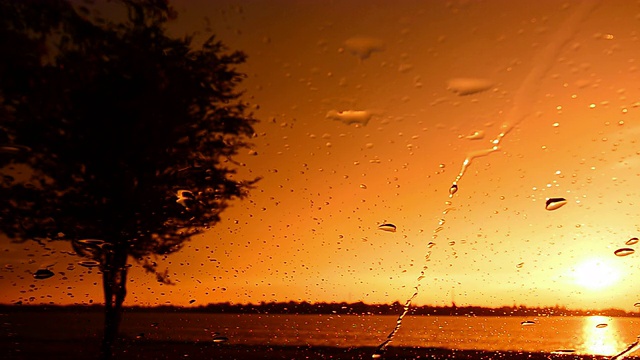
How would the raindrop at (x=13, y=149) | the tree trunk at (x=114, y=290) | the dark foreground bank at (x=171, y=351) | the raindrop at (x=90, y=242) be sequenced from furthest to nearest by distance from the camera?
the dark foreground bank at (x=171, y=351)
the tree trunk at (x=114, y=290)
the raindrop at (x=90, y=242)
the raindrop at (x=13, y=149)

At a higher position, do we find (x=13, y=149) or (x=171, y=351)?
(x=13, y=149)

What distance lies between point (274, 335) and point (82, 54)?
9.20m

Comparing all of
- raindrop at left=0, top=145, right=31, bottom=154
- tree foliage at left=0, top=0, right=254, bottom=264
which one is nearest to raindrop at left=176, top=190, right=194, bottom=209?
tree foliage at left=0, top=0, right=254, bottom=264

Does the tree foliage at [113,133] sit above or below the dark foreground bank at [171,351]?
above

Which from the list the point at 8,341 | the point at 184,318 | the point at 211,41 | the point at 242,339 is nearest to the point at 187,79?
the point at 211,41

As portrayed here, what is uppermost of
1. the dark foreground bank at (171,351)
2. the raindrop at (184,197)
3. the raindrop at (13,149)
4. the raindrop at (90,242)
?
the raindrop at (13,149)

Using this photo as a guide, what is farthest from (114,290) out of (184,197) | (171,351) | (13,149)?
(171,351)

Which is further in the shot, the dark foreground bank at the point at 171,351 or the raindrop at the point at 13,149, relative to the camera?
the dark foreground bank at the point at 171,351

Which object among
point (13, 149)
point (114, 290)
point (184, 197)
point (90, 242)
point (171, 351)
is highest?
point (13, 149)

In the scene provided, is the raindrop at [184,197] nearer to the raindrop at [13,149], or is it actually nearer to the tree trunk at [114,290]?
the tree trunk at [114,290]

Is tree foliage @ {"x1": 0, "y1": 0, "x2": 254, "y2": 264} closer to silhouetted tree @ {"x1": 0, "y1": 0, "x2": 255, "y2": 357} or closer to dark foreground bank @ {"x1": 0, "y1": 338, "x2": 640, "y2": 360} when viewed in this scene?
silhouetted tree @ {"x1": 0, "y1": 0, "x2": 255, "y2": 357}

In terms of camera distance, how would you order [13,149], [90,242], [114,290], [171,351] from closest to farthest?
[13,149]
[90,242]
[114,290]
[171,351]

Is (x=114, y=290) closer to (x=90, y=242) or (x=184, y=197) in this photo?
(x=90, y=242)

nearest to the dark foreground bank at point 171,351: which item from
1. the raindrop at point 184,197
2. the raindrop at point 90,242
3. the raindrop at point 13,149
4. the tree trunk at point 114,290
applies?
the tree trunk at point 114,290
